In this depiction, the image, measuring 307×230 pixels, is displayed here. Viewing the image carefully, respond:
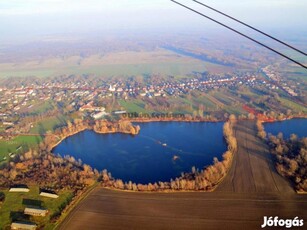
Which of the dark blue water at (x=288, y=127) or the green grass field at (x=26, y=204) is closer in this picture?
the green grass field at (x=26, y=204)

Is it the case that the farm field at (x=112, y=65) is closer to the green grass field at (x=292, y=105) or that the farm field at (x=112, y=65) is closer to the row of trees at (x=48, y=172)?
the green grass field at (x=292, y=105)

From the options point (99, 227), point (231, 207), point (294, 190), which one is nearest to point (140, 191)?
point (99, 227)

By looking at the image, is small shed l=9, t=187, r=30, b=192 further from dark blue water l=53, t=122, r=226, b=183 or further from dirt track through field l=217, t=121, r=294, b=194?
dirt track through field l=217, t=121, r=294, b=194

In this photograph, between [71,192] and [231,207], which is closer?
[231,207]

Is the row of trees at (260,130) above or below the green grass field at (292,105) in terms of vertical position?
below

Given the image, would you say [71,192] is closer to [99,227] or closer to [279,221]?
[99,227]

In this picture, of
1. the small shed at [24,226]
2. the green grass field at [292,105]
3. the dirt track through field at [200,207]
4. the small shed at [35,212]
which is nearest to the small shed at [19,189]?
the small shed at [35,212]
